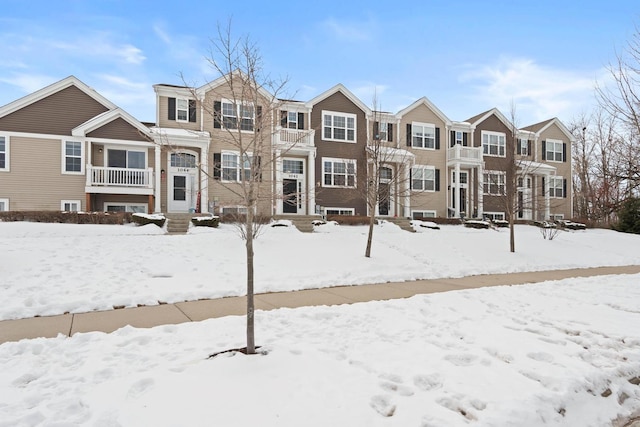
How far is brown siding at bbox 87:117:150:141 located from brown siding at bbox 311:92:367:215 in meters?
9.88

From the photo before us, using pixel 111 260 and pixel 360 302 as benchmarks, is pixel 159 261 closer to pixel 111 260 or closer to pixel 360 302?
pixel 111 260

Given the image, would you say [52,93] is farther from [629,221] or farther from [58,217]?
[629,221]

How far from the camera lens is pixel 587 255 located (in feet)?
51.4

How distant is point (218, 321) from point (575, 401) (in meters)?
4.30

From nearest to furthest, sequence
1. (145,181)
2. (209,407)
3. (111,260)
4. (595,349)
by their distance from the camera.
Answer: (209,407) → (595,349) → (111,260) → (145,181)

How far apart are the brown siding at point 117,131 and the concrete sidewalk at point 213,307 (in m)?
15.2

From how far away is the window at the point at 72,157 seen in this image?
60.4 ft

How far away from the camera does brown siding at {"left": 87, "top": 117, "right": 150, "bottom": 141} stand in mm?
18734

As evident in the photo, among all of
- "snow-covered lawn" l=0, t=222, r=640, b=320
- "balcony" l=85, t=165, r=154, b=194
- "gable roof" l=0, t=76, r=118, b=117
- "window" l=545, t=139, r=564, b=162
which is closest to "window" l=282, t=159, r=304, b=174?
"snow-covered lawn" l=0, t=222, r=640, b=320

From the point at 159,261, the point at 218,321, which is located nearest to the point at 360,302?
the point at 218,321

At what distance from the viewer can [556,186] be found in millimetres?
29172

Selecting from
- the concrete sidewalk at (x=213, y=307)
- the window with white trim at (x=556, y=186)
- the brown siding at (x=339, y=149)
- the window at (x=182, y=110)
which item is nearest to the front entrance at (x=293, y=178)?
the brown siding at (x=339, y=149)

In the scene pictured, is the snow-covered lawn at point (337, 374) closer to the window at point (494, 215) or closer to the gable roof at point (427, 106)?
the gable roof at point (427, 106)

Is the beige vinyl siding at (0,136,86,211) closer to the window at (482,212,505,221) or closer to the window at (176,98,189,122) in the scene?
the window at (176,98,189,122)
